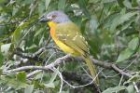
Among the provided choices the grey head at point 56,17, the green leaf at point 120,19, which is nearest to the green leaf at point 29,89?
the green leaf at point 120,19

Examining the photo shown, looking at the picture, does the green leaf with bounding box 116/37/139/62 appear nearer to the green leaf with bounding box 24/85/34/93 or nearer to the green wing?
the green wing

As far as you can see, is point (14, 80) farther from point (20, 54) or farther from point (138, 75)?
point (20, 54)

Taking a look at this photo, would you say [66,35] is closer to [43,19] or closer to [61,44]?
[61,44]

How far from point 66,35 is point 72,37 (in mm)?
105

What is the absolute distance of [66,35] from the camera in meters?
5.45

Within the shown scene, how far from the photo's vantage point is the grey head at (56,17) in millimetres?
5094

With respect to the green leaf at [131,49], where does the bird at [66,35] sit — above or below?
below

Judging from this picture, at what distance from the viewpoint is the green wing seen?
509 cm

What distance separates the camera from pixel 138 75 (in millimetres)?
3848

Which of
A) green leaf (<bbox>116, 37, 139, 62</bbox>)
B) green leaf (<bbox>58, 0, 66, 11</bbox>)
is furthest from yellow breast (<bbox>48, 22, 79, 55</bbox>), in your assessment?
green leaf (<bbox>116, 37, 139, 62</bbox>)

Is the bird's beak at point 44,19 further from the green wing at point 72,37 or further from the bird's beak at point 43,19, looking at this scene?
the green wing at point 72,37

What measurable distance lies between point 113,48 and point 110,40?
0.23 metres

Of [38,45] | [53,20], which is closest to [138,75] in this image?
[38,45]

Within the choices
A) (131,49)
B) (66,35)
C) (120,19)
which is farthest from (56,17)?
(131,49)
